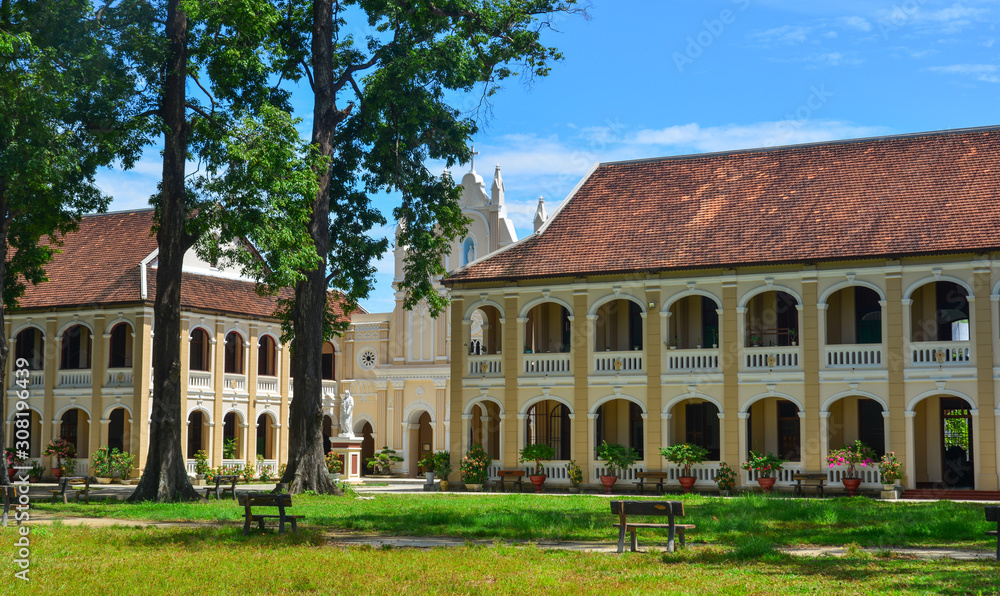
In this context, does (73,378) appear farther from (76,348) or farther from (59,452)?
(59,452)

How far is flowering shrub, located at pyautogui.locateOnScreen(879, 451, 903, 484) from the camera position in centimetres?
2669

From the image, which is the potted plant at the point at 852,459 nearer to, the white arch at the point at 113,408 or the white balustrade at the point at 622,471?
the white balustrade at the point at 622,471

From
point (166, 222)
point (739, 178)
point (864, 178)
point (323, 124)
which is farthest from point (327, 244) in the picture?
point (864, 178)

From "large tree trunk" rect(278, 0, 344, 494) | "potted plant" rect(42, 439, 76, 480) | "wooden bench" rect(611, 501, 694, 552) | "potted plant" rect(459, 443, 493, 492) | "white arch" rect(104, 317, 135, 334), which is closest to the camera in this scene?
"wooden bench" rect(611, 501, 694, 552)

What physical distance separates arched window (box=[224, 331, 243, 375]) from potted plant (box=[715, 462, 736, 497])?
19461 mm

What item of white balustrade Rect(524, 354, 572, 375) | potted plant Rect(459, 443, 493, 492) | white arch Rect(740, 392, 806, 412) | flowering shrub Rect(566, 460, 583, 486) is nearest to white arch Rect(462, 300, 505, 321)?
white balustrade Rect(524, 354, 572, 375)

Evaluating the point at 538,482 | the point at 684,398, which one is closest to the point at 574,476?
the point at 538,482

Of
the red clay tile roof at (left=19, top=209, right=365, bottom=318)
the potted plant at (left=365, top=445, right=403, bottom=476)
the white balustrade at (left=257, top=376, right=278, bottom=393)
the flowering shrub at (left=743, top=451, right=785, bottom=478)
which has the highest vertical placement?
the red clay tile roof at (left=19, top=209, right=365, bottom=318)

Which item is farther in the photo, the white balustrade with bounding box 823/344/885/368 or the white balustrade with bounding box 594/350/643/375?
the white balustrade with bounding box 594/350/643/375

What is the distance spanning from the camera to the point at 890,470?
26719 millimetres

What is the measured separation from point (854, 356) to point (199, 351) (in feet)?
75.0

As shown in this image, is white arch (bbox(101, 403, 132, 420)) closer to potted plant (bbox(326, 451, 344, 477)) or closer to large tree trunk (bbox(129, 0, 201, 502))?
potted plant (bbox(326, 451, 344, 477))

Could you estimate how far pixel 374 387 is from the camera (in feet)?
150

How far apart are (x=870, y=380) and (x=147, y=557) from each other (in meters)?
20.7
